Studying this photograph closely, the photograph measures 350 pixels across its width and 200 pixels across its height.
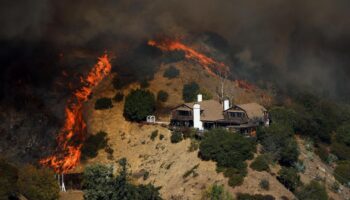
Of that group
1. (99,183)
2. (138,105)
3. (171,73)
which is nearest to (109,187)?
(99,183)

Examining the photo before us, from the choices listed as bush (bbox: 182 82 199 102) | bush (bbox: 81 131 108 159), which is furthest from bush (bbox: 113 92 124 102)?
bush (bbox: 182 82 199 102)

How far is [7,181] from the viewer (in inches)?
2589

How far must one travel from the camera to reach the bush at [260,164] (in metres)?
73.8

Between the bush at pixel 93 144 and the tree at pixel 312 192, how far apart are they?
31.4m

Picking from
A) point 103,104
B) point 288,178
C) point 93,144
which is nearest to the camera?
point 288,178

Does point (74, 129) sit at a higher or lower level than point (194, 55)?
lower

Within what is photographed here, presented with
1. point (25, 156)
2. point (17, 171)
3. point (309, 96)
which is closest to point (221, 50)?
point (309, 96)

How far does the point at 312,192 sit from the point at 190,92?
3154cm

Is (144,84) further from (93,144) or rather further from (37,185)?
(37,185)

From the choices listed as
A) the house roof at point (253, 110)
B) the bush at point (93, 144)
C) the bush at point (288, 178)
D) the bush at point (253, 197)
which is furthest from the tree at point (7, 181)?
the house roof at point (253, 110)

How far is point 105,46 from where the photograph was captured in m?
116

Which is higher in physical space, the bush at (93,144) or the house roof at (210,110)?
the house roof at (210,110)

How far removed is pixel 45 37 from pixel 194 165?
51.5 metres

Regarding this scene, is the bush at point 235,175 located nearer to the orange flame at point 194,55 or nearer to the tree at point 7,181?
the tree at point 7,181
